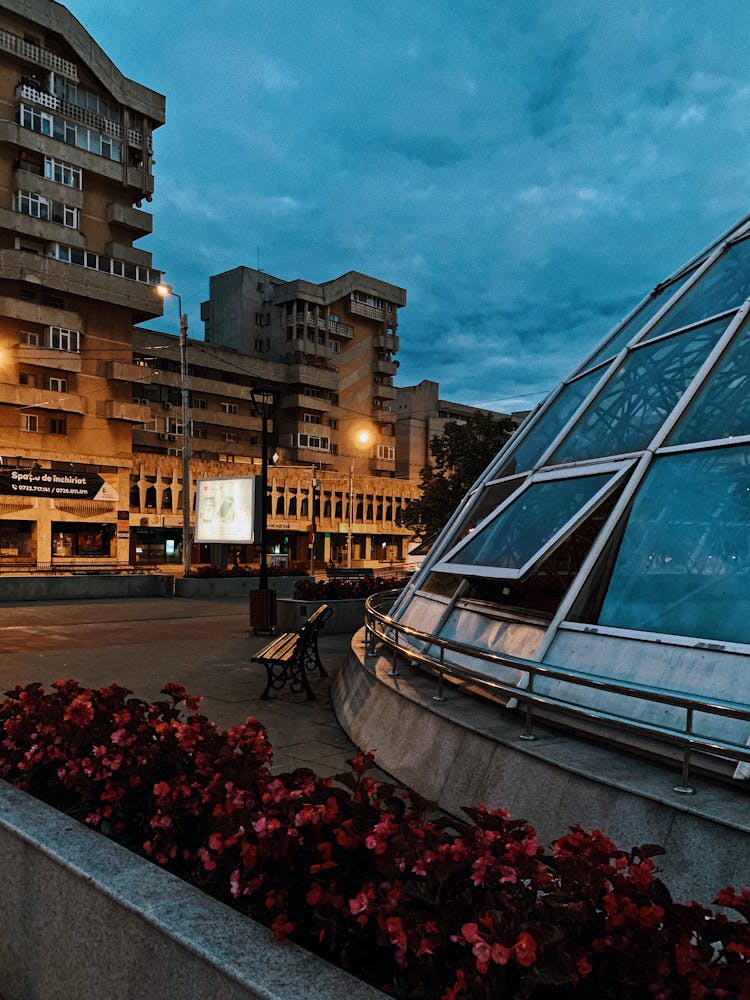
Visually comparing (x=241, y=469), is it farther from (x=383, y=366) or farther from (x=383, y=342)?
(x=383, y=342)

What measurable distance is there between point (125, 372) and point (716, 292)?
47742 mm

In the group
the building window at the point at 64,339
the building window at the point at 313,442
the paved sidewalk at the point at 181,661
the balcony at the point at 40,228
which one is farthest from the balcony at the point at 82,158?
the paved sidewalk at the point at 181,661

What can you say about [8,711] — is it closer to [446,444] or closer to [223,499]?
[223,499]

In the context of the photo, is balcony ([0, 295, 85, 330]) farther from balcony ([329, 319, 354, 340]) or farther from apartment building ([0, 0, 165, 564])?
balcony ([329, 319, 354, 340])

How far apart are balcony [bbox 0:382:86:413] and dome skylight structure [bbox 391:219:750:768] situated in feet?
140

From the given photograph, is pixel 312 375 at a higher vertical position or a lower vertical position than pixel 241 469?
higher

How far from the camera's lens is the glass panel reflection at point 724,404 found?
6.59m

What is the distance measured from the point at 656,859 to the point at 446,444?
113ft

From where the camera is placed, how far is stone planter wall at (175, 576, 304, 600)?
29.7 metres

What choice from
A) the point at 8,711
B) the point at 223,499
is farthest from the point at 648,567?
the point at 223,499

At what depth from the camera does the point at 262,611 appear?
1848cm

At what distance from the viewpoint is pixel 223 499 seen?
963 inches

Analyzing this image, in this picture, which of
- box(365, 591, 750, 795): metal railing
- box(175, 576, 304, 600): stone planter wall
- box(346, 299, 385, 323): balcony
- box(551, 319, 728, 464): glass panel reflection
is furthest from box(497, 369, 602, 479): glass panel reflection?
box(346, 299, 385, 323): balcony

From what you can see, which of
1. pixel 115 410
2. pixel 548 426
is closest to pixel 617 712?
pixel 548 426
